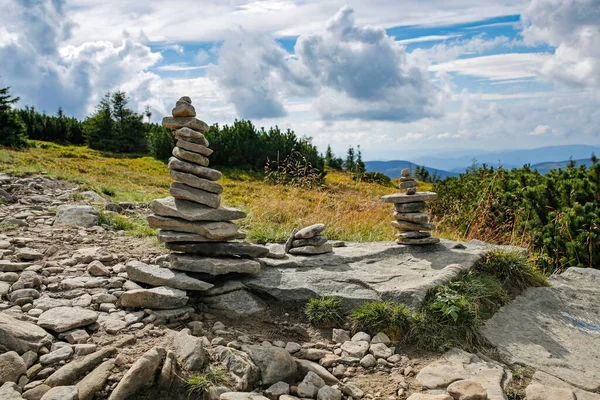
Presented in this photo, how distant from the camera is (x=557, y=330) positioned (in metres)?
6.67

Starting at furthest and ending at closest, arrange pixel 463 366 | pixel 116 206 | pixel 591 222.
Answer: pixel 116 206 → pixel 591 222 → pixel 463 366

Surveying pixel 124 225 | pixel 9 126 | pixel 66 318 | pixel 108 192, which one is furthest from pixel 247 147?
→ pixel 66 318

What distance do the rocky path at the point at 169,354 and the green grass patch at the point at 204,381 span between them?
54 mm

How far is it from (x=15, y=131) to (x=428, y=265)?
3200 cm

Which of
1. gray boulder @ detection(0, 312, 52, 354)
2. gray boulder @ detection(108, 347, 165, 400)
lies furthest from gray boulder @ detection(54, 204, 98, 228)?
gray boulder @ detection(108, 347, 165, 400)

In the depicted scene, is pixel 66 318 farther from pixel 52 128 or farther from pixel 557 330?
pixel 52 128

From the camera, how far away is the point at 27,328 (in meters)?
4.95

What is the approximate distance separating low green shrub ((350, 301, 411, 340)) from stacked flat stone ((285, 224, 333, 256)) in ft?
6.38

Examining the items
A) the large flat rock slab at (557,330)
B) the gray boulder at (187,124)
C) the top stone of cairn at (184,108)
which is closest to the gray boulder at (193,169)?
the gray boulder at (187,124)

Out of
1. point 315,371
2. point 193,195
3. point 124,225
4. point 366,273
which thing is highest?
point 193,195

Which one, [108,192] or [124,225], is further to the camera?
[108,192]

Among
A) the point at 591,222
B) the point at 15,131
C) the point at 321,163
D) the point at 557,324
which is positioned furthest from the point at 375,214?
the point at 15,131

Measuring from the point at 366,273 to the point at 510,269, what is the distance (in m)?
2.59

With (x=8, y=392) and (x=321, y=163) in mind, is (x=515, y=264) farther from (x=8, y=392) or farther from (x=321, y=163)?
(x=321, y=163)
